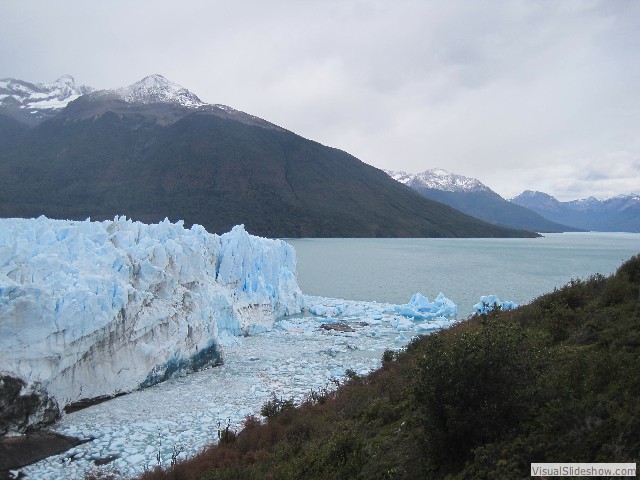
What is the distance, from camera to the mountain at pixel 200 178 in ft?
360

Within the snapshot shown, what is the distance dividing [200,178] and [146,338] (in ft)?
393

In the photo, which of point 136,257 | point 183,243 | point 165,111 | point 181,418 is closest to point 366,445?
point 181,418

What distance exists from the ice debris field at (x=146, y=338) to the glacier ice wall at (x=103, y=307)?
0.03 meters

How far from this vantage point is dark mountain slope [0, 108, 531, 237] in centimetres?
10950

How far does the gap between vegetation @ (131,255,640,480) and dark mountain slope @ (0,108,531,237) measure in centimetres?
9939

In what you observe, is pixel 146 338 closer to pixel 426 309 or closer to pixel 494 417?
pixel 494 417

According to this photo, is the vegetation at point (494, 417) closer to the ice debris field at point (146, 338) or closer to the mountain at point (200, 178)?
the ice debris field at point (146, 338)

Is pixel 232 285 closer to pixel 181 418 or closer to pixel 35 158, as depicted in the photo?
pixel 181 418

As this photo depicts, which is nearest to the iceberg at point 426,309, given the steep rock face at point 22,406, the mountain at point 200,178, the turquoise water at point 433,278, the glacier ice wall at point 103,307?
the turquoise water at point 433,278

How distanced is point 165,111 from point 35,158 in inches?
2248

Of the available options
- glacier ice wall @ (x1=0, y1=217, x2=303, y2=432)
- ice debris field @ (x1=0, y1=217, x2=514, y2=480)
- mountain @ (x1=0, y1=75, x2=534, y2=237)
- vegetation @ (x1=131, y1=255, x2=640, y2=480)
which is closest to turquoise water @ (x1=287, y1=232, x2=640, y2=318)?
ice debris field @ (x1=0, y1=217, x2=514, y2=480)

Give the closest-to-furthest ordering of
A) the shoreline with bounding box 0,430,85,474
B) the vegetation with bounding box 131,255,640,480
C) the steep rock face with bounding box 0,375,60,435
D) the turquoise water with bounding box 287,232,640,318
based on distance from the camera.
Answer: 1. the vegetation with bounding box 131,255,640,480
2. the shoreline with bounding box 0,430,85,474
3. the steep rock face with bounding box 0,375,60,435
4. the turquoise water with bounding box 287,232,640,318

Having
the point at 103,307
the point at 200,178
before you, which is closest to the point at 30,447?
the point at 103,307

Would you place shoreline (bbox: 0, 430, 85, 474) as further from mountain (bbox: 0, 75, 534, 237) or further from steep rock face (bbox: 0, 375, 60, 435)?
mountain (bbox: 0, 75, 534, 237)
